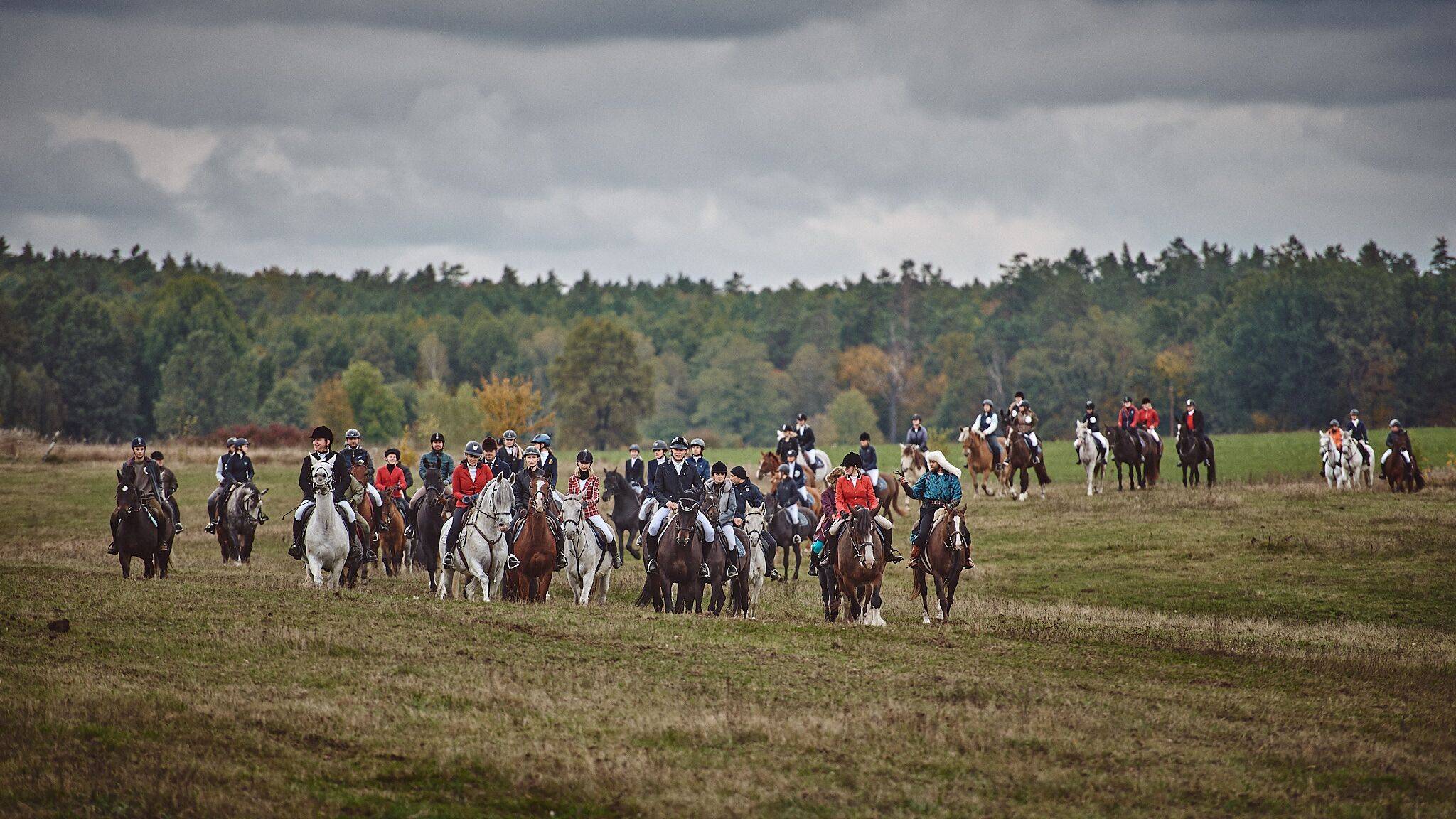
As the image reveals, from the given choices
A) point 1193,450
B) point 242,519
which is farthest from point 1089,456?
point 242,519

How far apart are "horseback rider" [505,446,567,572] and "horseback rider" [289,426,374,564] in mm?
2658

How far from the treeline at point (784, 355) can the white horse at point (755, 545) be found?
236 ft

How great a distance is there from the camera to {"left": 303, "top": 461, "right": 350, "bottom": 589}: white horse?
20047mm

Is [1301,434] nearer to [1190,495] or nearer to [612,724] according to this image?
[1190,495]

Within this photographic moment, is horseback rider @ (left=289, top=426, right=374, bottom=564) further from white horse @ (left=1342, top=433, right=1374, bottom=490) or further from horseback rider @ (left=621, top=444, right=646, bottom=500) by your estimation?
white horse @ (left=1342, top=433, right=1374, bottom=490)

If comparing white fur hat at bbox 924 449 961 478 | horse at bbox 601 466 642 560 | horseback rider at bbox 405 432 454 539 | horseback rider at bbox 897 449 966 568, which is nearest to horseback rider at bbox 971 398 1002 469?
→ horse at bbox 601 466 642 560

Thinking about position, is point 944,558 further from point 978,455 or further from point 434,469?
point 978,455

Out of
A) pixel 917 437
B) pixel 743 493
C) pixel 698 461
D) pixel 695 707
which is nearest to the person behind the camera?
pixel 695 707

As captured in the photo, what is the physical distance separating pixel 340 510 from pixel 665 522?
5.02m

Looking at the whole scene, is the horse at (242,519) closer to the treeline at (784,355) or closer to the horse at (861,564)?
the horse at (861,564)

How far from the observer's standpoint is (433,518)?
2262cm

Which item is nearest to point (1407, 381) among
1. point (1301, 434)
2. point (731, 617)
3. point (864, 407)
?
point (1301, 434)

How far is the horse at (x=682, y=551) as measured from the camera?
18938mm

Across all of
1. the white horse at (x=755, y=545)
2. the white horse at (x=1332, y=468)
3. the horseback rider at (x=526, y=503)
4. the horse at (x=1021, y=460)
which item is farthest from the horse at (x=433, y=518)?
the white horse at (x=1332, y=468)
